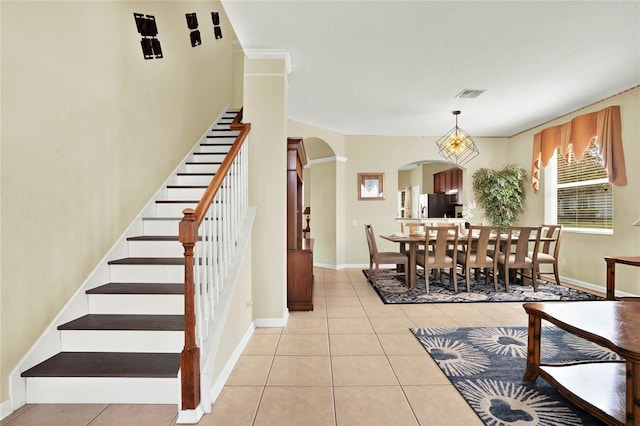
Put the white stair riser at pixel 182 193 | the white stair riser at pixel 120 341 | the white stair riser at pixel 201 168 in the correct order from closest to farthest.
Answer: the white stair riser at pixel 120 341, the white stair riser at pixel 182 193, the white stair riser at pixel 201 168

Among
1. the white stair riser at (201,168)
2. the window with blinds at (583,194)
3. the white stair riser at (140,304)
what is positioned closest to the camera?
the white stair riser at (140,304)

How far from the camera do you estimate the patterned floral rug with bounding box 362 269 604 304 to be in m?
4.12

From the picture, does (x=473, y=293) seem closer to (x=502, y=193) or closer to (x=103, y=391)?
(x=502, y=193)

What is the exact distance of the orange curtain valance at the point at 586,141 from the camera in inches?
167

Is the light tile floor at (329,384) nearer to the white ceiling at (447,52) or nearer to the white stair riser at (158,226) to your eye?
the white stair riser at (158,226)

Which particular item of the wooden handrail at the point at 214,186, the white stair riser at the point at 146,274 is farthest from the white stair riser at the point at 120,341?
the wooden handrail at the point at 214,186

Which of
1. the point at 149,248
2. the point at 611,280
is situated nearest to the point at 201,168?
the point at 149,248

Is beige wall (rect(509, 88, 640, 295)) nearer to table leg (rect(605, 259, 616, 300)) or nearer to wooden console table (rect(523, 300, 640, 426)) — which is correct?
table leg (rect(605, 259, 616, 300))

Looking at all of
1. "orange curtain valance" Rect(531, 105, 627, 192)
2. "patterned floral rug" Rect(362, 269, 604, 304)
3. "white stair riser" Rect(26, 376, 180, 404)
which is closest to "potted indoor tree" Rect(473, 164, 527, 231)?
"orange curtain valance" Rect(531, 105, 627, 192)

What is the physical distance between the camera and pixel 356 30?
2869mm

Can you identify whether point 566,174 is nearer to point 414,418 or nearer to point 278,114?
point 278,114

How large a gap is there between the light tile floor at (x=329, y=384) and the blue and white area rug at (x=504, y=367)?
0.38 ft

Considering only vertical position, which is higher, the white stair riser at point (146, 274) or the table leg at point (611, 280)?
the white stair riser at point (146, 274)

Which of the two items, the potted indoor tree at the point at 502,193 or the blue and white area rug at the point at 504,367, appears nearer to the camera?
the blue and white area rug at the point at 504,367
